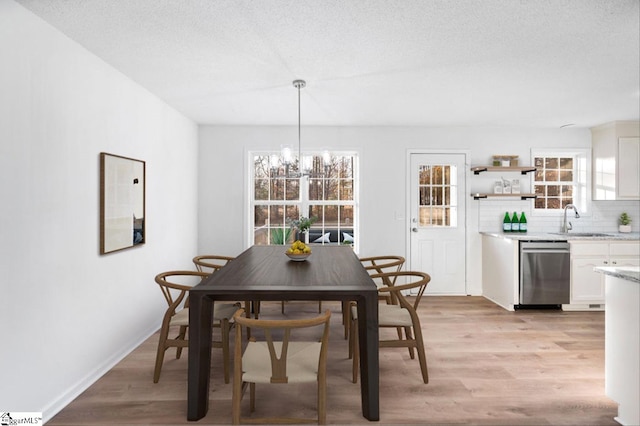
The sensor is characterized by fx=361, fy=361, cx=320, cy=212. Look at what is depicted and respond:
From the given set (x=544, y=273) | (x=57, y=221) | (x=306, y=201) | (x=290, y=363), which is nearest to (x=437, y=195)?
(x=544, y=273)

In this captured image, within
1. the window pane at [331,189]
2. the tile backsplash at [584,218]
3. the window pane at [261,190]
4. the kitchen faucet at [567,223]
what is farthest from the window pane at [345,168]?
the kitchen faucet at [567,223]

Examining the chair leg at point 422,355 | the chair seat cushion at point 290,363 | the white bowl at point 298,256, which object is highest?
the white bowl at point 298,256

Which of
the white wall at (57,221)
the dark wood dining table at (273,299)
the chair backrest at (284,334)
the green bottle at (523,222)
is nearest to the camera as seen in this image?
the chair backrest at (284,334)

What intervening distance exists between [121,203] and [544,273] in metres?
4.74

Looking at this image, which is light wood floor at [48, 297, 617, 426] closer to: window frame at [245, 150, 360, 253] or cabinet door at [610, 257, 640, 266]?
cabinet door at [610, 257, 640, 266]

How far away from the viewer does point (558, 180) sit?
5.28 meters

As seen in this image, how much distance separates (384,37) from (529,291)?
3633 millimetres

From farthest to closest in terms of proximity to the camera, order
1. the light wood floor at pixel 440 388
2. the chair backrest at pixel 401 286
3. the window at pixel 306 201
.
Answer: the window at pixel 306 201 < the chair backrest at pixel 401 286 < the light wood floor at pixel 440 388

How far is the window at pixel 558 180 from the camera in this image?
5250 millimetres

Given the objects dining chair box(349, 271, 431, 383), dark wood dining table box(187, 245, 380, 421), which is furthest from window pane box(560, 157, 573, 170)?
dark wood dining table box(187, 245, 380, 421)

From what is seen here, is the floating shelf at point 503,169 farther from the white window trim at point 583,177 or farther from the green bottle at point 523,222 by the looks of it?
the green bottle at point 523,222

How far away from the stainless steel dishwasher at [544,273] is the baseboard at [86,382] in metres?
4.36

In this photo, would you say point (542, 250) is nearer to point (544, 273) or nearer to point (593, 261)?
point (544, 273)

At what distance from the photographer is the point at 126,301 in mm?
3248
